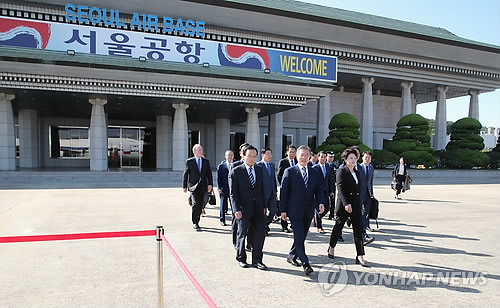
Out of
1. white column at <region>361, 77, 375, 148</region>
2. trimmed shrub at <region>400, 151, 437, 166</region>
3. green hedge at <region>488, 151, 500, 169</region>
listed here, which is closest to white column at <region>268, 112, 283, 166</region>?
white column at <region>361, 77, 375, 148</region>

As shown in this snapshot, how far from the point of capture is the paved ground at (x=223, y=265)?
3.77m

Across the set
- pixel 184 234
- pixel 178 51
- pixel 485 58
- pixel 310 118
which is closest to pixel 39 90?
pixel 178 51

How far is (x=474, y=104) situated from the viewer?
35000 mm

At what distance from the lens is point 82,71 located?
16.3 metres

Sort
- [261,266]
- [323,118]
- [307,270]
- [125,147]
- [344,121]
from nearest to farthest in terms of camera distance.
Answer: [307,270], [261,266], [344,121], [125,147], [323,118]

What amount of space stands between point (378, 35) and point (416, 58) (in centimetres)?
485

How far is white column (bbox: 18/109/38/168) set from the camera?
2230 centimetres

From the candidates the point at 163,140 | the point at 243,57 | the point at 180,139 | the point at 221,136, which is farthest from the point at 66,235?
the point at 221,136

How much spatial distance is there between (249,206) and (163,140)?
23148 millimetres

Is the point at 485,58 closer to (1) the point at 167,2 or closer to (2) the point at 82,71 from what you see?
(1) the point at 167,2

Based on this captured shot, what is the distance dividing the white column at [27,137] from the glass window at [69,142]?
10.8 ft

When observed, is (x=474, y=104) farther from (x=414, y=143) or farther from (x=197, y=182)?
(x=197, y=182)

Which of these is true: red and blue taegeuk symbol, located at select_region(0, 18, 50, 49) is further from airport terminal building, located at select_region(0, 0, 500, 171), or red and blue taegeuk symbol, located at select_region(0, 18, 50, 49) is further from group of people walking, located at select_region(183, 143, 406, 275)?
group of people walking, located at select_region(183, 143, 406, 275)

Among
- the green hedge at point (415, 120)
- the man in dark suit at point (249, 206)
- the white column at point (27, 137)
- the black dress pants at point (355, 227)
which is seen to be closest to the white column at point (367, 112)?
the green hedge at point (415, 120)
